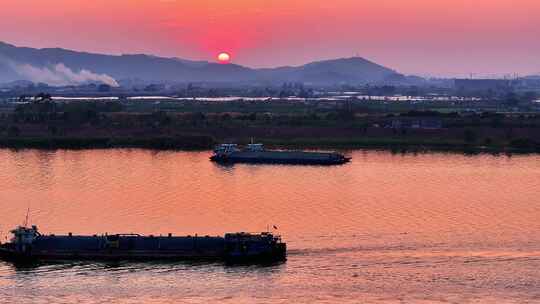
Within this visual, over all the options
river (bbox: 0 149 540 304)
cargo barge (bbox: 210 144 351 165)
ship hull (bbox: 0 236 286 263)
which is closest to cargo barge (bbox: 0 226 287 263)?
ship hull (bbox: 0 236 286 263)

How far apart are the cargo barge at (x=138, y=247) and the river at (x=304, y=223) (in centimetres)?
51

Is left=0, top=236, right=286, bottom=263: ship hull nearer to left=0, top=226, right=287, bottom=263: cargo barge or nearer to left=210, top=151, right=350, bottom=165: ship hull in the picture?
left=0, top=226, right=287, bottom=263: cargo barge

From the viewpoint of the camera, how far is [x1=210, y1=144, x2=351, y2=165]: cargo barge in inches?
1727

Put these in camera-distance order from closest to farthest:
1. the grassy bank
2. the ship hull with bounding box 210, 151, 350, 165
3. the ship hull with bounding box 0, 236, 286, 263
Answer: the ship hull with bounding box 0, 236, 286, 263 → the ship hull with bounding box 210, 151, 350, 165 → the grassy bank

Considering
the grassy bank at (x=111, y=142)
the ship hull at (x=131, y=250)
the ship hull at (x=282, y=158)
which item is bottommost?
the ship hull at (x=131, y=250)

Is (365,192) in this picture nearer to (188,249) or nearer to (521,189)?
(521,189)

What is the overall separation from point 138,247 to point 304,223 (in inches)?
220

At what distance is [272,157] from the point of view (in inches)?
1772

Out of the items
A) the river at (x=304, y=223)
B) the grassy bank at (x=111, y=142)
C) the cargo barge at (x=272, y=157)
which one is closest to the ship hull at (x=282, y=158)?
the cargo barge at (x=272, y=157)

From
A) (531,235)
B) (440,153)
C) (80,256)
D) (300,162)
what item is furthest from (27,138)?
(531,235)

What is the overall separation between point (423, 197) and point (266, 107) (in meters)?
51.2

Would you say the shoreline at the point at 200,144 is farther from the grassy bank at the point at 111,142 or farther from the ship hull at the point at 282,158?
the ship hull at the point at 282,158

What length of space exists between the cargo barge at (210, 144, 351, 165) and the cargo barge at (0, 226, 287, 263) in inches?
816

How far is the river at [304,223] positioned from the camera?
20.0 meters
